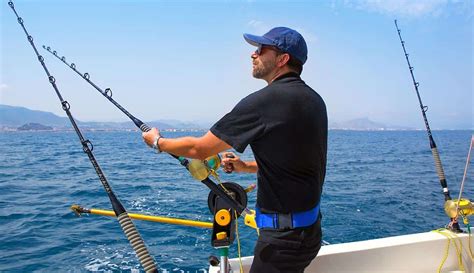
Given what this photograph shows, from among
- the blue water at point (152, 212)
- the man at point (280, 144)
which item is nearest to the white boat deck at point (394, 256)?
the man at point (280, 144)

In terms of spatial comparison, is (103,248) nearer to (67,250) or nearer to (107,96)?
(67,250)

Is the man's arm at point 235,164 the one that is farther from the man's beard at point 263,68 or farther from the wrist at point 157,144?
the man's beard at point 263,68

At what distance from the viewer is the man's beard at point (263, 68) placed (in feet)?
7.20

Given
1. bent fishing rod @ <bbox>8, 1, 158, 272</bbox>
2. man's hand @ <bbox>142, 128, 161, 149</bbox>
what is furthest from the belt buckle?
man's hand @ <bbox>142, 128, 161, 149</bbox>

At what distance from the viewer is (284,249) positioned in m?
2.12

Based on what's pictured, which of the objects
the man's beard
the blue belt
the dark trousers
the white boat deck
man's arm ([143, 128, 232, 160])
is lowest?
the white boat deck

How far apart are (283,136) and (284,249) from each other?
651 millimetres

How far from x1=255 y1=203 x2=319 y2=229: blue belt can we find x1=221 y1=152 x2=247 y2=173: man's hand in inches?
25.1

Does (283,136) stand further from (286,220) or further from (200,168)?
(200,168)

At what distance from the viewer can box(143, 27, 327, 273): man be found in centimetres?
196

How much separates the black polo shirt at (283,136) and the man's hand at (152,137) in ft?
1.44

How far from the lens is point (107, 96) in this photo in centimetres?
339

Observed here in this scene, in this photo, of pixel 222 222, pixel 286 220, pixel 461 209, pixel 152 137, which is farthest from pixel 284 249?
pixel 461 209

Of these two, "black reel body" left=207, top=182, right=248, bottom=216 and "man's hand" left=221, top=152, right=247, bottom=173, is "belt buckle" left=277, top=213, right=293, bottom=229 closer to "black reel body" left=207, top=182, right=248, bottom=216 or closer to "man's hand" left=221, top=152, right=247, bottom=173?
"black reel body" left=207, top=182, right=248, bottom=216
